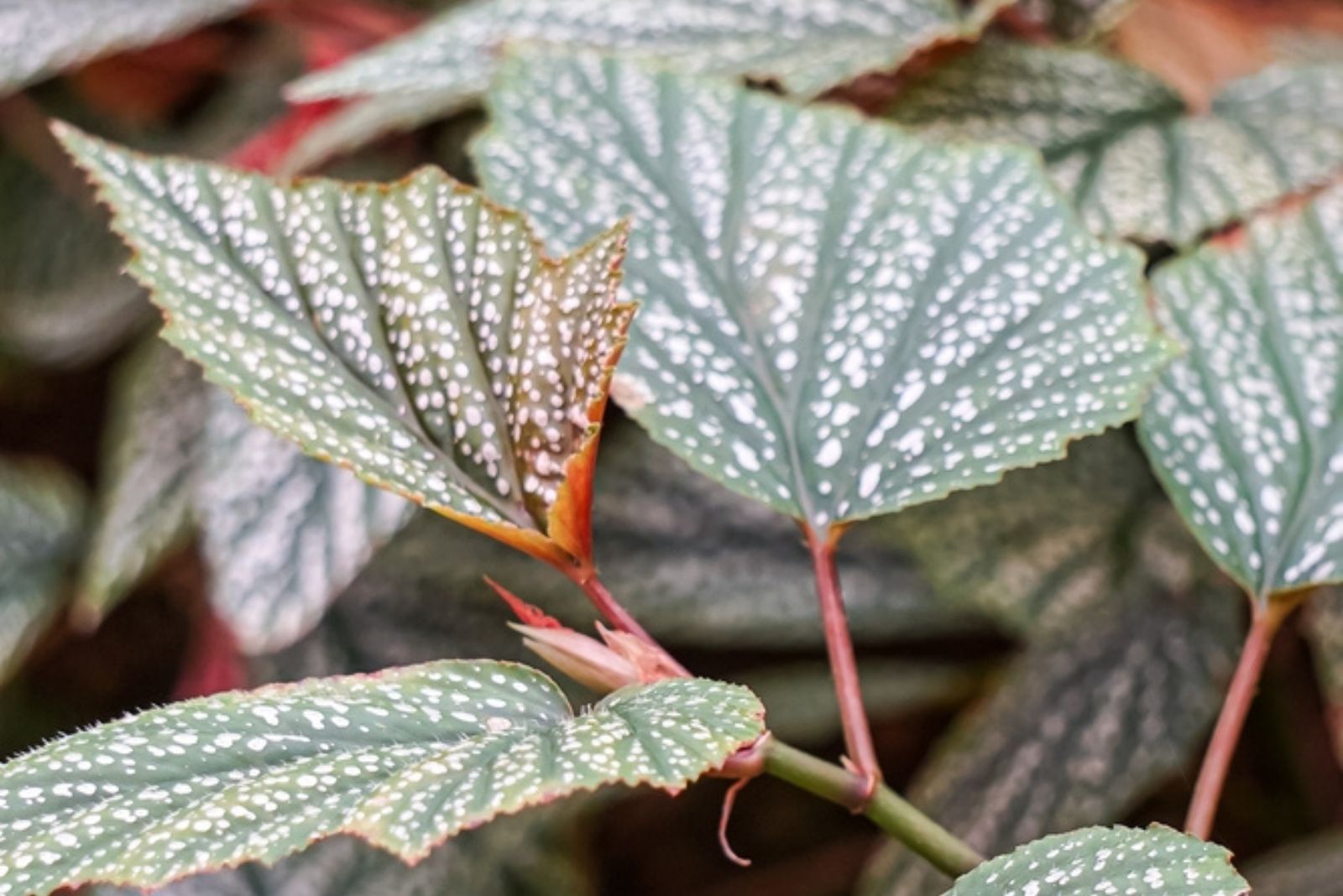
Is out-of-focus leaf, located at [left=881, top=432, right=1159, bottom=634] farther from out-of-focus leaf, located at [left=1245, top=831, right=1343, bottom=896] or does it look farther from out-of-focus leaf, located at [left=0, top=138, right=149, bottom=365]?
out-of-focus leaf, located at [left=0, top=138, right=149, bottom=365]

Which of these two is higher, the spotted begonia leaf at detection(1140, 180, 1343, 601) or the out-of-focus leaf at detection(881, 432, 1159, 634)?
the spotted begonia leaf at detection(1140, 180, 1343, 601)

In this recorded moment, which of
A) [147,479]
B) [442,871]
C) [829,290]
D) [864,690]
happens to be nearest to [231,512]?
[147,479]

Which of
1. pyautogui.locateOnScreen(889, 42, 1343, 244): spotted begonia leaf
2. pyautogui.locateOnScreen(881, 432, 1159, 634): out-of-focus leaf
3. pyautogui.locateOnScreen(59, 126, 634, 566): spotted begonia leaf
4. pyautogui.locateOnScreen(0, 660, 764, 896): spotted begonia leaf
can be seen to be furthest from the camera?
pyautogui.locateOnScreen(881, 432, 1159, 634): out-of-focus leaf

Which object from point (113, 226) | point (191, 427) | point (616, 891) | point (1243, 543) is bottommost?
point (616, 891)

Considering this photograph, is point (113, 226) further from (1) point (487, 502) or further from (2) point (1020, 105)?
(2) point (1020, 105)

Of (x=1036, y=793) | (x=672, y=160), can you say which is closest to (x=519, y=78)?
(x=672, y=160)

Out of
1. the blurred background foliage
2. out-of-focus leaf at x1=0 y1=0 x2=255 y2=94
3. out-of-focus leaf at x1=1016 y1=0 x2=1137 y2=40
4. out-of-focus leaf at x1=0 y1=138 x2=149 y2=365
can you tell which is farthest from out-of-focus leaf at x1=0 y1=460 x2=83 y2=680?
out-of-focus leaf at x1=1016 y1=0 x2=1137 y2=40
